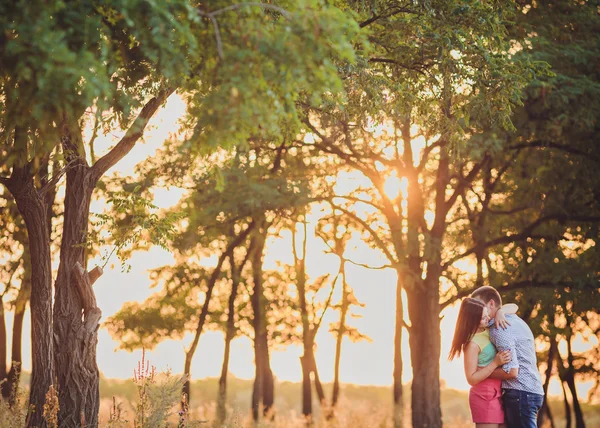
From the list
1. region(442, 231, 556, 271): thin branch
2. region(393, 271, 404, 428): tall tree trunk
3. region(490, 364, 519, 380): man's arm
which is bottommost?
region(490, 364, 519, 380): man's arm

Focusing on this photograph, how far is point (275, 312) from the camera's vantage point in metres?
29.3

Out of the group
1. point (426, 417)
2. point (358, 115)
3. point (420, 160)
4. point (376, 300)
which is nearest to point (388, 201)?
point (420, 160)

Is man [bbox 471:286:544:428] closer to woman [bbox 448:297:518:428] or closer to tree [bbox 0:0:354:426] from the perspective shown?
woman [bbox 448:297:518:428]

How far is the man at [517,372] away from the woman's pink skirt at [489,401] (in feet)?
0.20

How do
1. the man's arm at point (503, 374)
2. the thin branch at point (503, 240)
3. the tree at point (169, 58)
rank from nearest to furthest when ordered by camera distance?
1. the tree at point (169, 58)
2. the man's arm at point (503, 374)
3. the thin branch at point (503, 240)

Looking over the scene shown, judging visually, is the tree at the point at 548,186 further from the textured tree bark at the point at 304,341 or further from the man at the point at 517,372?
the man at the point at 517,372

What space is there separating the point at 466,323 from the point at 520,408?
3.19ft

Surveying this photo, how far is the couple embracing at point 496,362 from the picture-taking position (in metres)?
7.75

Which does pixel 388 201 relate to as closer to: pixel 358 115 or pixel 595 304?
pixel 595 304

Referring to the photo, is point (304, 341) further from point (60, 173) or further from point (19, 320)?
point (60, 173)

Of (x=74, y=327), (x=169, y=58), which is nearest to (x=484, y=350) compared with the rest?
(x=169, y=58)

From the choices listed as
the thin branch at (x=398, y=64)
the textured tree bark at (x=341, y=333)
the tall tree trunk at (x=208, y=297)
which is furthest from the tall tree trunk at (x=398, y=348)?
the thin branch at (x=398, y=64)

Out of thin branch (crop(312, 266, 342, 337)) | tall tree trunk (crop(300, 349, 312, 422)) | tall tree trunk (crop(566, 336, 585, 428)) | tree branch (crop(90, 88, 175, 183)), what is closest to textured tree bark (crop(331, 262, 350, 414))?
thin branch (crop(312, 266, 342, 337))

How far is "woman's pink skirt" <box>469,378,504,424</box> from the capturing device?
792 cm
